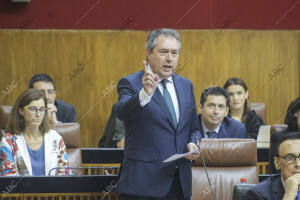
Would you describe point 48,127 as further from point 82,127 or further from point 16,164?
point 82,127

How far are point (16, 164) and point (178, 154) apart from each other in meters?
1.52

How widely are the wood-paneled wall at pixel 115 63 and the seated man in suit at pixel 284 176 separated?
148 inches

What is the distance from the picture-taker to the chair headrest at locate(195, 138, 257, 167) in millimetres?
3396

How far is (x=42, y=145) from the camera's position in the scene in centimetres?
373

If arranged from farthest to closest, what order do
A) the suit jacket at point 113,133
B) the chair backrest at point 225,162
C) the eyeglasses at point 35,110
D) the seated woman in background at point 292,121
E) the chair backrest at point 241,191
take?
the suit jacket at point 113,133 → the seated woman in background at point 292,121 → the eyeglasses at point 35,110 → the chair backrest at point 225,162 → the chair backrest at point 241,191

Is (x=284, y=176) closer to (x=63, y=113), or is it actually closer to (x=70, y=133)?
(x=70, y=133)

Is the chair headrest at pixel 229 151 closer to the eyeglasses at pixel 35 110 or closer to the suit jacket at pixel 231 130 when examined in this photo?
the suit jacket at pixel 231 130

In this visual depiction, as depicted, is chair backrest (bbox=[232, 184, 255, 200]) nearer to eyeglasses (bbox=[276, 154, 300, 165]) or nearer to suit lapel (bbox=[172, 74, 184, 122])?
eyeglasses (bbox=[276, 154, 300, 165])

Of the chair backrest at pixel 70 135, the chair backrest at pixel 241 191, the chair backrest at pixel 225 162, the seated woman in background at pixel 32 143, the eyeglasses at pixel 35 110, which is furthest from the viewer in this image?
the chair backrest at pixel 70 135

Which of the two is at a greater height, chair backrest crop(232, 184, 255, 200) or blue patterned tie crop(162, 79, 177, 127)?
blue patterned tie crop(162, 79, 177, 127)

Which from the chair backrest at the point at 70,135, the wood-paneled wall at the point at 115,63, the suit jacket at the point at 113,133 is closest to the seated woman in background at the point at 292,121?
the chair backrest at the point at 70,135

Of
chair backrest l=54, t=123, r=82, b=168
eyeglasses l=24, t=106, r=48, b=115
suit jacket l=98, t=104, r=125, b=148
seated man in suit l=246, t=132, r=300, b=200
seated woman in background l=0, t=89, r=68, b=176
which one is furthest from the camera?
suit jacket l=98, t=104, r=125, b=148

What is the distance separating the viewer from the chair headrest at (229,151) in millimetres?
3396

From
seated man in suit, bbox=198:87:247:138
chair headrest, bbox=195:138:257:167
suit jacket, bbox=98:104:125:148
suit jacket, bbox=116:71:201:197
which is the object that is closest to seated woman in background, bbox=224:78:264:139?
seated man in suit, bbox=198:87:247:138
